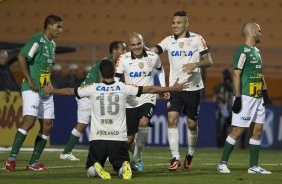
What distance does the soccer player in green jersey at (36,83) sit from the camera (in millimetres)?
14109

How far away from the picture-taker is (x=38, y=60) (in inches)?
560

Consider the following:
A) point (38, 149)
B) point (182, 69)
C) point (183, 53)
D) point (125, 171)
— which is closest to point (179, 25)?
point (183, 53)

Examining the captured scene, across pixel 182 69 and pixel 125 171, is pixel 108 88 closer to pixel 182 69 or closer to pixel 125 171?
pixel 125 171

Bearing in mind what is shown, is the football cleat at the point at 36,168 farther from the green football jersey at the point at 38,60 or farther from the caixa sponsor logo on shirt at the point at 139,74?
the caixa sponsor logo on shirt at the point at 139,74

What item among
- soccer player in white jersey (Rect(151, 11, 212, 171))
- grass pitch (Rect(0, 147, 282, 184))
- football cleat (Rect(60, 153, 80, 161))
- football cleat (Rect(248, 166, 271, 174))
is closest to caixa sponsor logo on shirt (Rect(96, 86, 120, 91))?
grass pitch (Rect(0, 147, 282, 184))

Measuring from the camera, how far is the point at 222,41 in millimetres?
30516

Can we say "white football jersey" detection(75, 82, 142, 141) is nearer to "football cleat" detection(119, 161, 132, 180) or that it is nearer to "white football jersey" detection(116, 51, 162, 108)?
"football cleat" detection(119, 161, 132, 180)

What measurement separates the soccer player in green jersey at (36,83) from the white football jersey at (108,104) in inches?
61.6

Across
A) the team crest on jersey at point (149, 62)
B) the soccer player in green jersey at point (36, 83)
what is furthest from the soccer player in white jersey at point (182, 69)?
the soccer player in green jersey at point (36, 83)

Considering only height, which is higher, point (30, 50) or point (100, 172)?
point (30, 50)

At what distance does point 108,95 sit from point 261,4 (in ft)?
62.5

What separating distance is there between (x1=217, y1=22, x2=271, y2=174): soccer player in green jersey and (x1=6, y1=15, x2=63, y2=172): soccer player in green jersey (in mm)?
2788

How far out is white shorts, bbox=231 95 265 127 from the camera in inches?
542

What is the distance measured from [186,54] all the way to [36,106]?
2.61 meters
